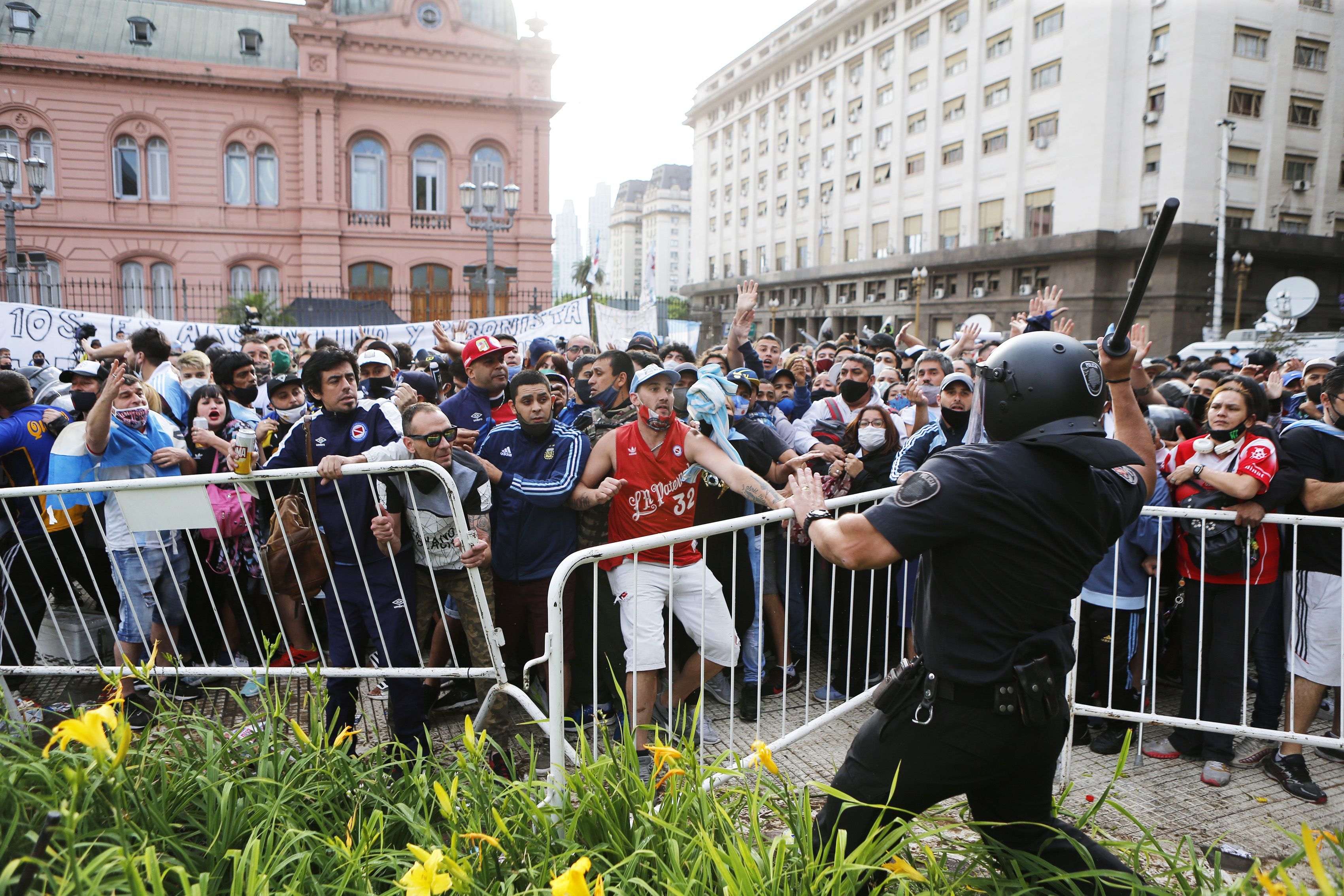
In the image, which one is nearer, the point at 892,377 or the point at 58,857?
the point at 58,857

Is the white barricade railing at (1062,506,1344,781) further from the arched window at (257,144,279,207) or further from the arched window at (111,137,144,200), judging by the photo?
the arched window at (111,137,144,200)

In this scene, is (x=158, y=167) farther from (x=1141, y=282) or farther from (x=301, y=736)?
(x=1141, y=282)

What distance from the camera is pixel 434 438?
410cm

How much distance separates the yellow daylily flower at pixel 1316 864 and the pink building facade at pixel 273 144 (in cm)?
3014

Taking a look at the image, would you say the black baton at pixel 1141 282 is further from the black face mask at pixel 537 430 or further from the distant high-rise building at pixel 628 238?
the distant high-rise building at pixel 628 238

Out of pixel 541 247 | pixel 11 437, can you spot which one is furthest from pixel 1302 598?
pixel 541 247

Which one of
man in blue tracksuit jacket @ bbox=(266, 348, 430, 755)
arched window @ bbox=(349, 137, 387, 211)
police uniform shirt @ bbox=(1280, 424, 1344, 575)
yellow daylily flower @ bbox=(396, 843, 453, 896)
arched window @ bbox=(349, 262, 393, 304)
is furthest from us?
arched window @ bbox=(349, 262, 393, 304)

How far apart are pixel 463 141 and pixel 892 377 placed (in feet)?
93.1

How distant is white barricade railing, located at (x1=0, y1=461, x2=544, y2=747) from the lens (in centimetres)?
380

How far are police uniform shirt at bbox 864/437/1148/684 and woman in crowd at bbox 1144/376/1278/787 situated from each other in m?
2.32

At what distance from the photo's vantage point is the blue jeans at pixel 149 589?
4719 mm

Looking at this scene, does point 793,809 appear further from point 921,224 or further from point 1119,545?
point 921,224

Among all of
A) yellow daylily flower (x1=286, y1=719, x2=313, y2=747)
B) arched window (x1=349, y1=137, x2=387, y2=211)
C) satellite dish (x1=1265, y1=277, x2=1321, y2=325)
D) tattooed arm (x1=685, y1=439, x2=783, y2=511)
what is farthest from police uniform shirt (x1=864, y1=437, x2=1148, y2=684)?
arched window (x1=349, y1=137, x2=387, y2=211)

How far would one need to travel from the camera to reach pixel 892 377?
746cm
